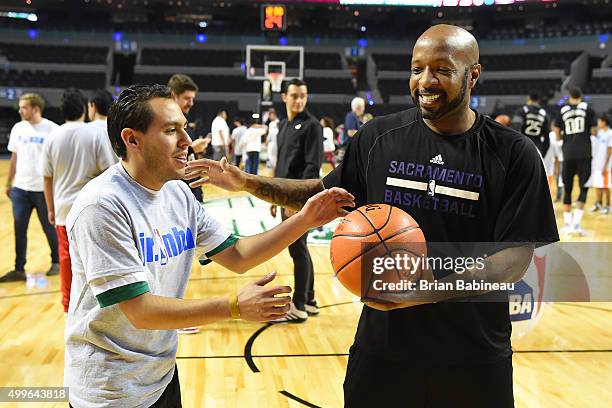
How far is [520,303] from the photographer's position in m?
5.18

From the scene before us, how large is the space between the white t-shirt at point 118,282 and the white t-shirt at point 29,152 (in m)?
4.83

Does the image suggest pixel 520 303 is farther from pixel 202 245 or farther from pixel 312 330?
pixel 202 245

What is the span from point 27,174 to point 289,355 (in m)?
3.68

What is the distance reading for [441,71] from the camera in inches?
80.9

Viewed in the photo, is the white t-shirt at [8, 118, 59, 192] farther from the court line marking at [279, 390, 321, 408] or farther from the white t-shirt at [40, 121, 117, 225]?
the court line marking at [279, 390, 321, 408]

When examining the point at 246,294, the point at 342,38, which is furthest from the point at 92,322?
the point at 342,38

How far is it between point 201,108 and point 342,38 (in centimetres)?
960

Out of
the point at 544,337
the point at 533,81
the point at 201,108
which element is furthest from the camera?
the point at 533,81

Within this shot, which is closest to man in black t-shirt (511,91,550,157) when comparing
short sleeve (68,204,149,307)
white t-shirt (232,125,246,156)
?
short sleeve (68,204,149,307)

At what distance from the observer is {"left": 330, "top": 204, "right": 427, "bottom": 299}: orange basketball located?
1.97 metres

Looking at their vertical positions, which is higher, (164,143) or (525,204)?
(164,143)

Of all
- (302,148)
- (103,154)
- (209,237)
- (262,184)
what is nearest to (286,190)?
(262,184)

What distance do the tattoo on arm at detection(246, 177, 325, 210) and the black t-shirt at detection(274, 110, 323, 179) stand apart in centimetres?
265

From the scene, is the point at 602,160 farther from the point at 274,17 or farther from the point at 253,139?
the point at 274,17
